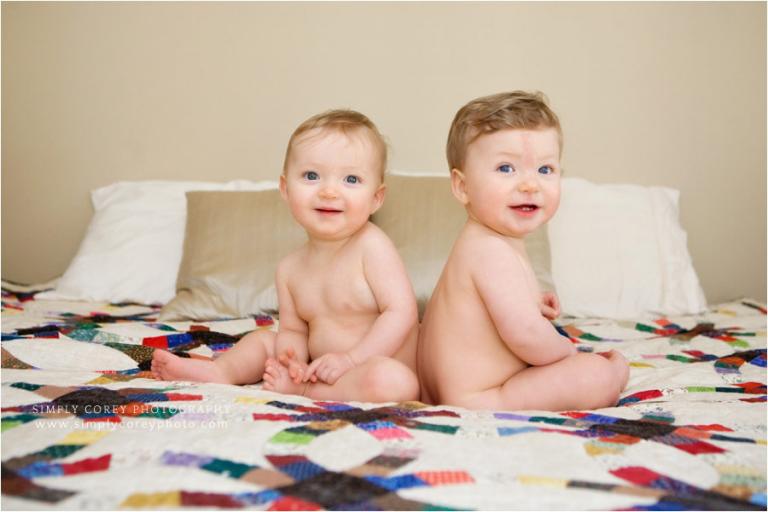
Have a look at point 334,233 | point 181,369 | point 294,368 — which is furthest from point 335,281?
Result: point 181,369

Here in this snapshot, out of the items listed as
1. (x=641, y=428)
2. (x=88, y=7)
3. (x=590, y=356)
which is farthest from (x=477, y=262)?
(x=88, y=7)

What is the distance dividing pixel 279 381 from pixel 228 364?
0.35 feet

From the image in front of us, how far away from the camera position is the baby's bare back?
3.54ft

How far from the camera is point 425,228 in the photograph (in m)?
1.82

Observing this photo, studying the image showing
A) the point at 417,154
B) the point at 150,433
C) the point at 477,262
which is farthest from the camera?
the point at 417,154

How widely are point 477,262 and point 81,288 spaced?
1.39m

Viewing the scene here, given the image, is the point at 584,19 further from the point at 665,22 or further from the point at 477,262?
the point at 477,262

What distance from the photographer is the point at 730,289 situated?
2.52m

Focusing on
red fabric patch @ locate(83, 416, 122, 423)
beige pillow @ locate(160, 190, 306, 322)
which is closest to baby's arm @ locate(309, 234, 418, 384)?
red fabric patch @ locate(83, 416, 122, 423)

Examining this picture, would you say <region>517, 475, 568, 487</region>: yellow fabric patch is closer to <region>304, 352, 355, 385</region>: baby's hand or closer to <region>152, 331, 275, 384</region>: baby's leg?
<region>304, 352, 355, 385</region>: baby's hand

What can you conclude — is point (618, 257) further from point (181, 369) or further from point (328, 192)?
point (181, 369)

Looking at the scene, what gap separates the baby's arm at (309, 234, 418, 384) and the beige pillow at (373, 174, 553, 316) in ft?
1.65

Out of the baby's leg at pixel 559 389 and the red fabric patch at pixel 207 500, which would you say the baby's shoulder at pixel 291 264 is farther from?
the red fabric patch at pixel 207 500

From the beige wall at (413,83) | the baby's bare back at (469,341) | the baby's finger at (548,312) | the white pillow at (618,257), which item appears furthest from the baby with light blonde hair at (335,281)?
the beige wall at (413,83)
